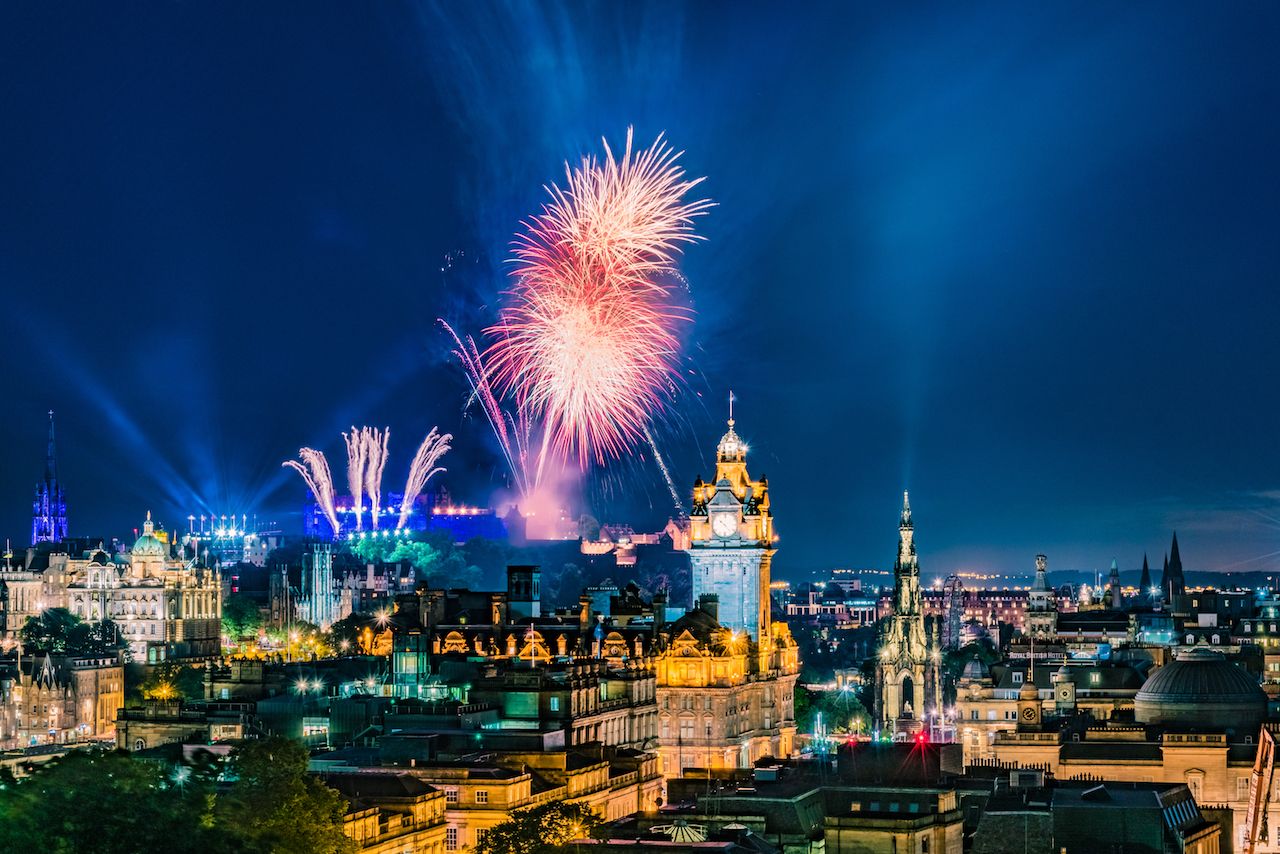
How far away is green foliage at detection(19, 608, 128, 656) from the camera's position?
177750 mm

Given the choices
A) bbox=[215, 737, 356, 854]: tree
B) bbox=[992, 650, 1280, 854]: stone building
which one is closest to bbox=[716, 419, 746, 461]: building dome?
bbox=[992, 650, 1280, 854]: stone building

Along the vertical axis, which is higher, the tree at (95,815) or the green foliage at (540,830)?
the tree at (95,815)

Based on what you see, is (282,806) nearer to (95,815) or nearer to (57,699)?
(95,815)

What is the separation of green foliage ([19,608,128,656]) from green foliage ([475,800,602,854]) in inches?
3660

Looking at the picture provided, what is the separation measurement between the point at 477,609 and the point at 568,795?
59.0 meters

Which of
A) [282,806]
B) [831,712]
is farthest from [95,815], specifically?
[831,712]

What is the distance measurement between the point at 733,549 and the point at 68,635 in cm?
5722

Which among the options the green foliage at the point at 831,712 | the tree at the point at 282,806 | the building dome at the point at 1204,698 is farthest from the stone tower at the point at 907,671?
the tree at the point at 282,806

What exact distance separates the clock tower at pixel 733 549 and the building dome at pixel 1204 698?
128 feet

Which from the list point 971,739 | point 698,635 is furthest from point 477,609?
point 971,739

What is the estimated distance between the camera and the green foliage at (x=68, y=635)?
177750 mm

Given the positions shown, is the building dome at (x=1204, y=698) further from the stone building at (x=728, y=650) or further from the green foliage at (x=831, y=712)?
the green foliage at (x=831, y=712)

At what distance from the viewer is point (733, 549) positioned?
16025 cm

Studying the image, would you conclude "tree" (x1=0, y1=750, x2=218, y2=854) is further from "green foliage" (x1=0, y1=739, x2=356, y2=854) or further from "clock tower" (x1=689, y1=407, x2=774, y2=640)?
"clock tower" (x1=689, y1=407, x2=774, y2=640)
